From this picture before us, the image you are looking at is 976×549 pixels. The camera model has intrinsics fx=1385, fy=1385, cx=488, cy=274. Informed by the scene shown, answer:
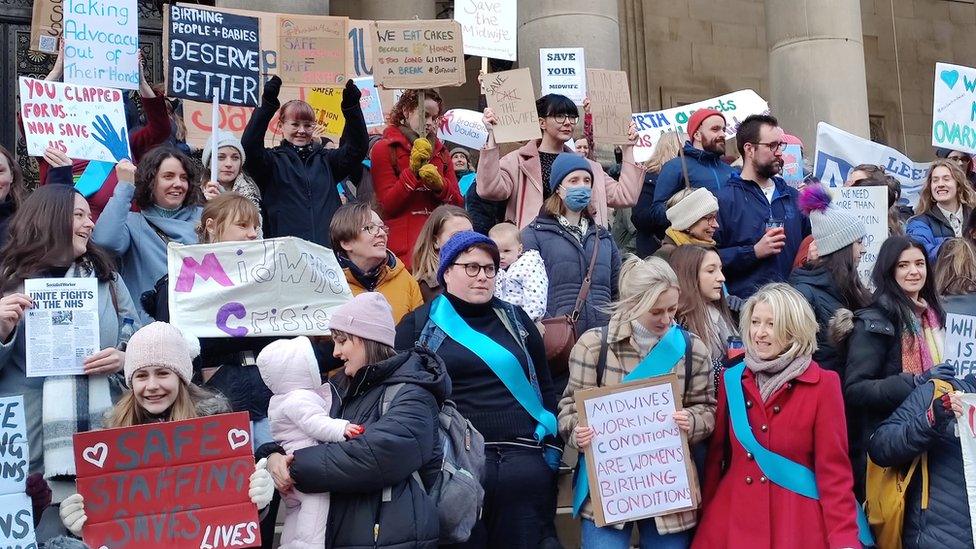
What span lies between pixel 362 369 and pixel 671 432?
1454 millimetres

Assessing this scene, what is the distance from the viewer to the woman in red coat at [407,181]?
28.7ft

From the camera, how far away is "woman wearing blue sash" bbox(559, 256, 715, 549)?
20.0ft

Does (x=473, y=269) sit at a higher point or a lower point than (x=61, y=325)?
higher

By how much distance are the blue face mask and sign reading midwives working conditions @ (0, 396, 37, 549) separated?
3269 millimetres

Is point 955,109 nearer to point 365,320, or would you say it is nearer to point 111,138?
point 111,138

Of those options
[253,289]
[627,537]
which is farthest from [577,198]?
[627,537]

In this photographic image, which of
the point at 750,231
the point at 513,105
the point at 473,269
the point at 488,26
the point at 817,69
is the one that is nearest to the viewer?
the point at 473,269

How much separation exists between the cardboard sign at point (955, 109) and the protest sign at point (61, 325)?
24.0 ft

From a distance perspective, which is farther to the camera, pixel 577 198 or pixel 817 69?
pixel 817 69

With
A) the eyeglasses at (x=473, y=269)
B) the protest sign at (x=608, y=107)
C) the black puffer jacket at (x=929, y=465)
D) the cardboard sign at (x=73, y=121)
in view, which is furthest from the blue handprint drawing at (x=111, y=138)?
the black puffer jacket at (x=929, y=465)

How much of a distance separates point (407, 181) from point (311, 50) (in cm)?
186

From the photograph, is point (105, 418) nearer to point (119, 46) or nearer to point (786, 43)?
point (119, 46)

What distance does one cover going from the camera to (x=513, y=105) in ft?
30.7

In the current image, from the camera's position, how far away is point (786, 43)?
13922 millimetres
